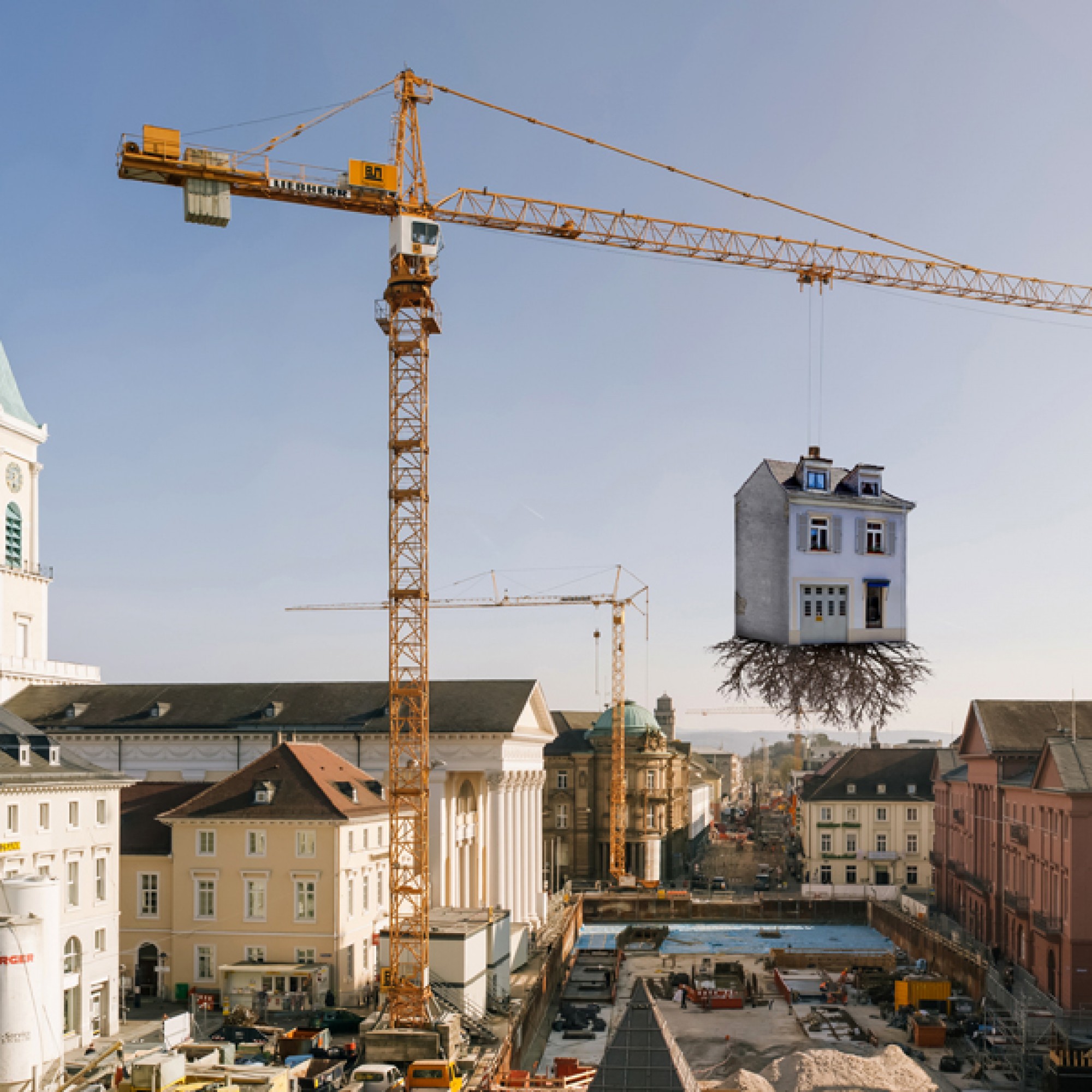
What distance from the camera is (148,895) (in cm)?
7375

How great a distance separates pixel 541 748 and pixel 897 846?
127 ft

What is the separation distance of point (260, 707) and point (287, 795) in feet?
98.2

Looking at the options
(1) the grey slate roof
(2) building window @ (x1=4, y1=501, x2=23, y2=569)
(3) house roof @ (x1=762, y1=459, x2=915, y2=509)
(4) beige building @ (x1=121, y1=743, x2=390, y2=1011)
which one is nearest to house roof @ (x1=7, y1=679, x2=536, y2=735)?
(2) building window @ (x1=4, y1=501, x2=23, y2=569)

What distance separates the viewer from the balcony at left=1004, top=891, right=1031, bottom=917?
78.6m

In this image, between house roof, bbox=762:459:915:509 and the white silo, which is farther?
the white silo

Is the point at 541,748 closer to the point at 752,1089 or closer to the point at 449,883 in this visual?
the point at 449,883

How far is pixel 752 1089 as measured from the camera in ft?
173

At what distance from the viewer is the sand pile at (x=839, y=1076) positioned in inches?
2108

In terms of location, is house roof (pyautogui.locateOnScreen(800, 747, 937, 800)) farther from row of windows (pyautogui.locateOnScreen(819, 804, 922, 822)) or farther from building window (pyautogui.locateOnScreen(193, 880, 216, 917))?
building window (pyautogui.locateOnScreen(193, 880, 216, 917))

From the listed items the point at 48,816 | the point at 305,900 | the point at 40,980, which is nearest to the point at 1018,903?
the point at 305,900

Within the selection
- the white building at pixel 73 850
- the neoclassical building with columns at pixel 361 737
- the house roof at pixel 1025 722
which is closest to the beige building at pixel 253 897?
the white building at pixel 73 850

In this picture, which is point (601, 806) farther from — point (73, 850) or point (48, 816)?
point (48, 816)

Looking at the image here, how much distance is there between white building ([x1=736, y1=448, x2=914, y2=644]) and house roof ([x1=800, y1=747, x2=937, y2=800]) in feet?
381

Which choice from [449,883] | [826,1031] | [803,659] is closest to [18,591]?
[449,883]
